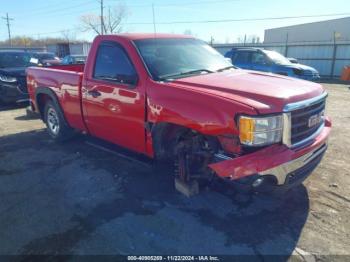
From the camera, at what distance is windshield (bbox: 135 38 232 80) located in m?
3.86

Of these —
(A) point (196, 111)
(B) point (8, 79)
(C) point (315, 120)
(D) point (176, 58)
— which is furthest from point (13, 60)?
(C) point (315, 120)

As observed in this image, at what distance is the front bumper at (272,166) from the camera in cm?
276

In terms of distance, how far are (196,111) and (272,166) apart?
36.5 inches

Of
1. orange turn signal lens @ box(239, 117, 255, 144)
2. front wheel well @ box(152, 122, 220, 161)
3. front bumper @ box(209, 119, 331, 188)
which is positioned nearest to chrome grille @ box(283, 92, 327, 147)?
front bumper @ box(209, 119, 331, 188)

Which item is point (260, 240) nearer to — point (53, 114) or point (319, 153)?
point (319, 153)

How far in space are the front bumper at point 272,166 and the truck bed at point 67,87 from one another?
9.64ft

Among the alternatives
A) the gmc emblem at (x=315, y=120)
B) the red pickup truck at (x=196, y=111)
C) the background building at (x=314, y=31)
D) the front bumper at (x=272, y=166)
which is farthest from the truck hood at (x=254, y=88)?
the background building at (x=314, y=31)

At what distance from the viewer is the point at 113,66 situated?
168 inches

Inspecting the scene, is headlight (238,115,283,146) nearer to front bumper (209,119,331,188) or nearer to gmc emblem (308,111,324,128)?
front bumper (209,119,331,188)

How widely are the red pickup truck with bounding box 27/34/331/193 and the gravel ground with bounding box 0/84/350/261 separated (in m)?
0.48

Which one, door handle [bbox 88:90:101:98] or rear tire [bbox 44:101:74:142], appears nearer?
door handle [bbox 88:90:101:98]

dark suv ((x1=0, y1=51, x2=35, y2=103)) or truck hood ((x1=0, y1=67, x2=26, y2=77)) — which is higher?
truck hood ((x1=0, y1=67, x2=26, y2=77))

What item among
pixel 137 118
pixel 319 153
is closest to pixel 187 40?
pixel 137 118

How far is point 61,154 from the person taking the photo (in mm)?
5441
